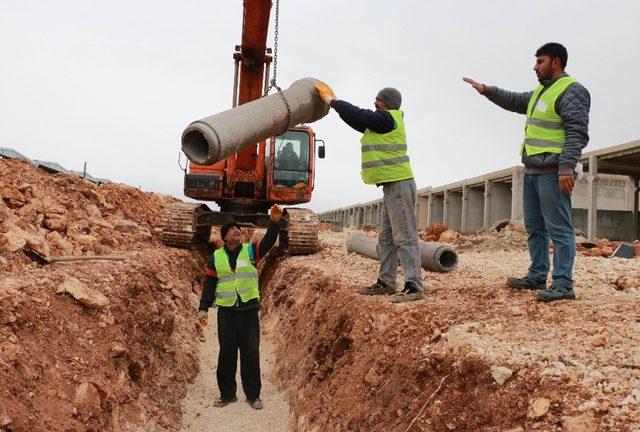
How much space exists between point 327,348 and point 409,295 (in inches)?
43.6

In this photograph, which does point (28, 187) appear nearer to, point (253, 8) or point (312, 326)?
point (253, 8)

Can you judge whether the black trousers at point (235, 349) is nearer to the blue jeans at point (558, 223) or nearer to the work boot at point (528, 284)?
the work boot at point (528, 284)

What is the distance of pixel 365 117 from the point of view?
15.4 feet

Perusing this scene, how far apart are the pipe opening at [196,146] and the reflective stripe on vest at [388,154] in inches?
59.9

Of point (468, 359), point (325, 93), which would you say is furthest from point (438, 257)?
point (468, 359)

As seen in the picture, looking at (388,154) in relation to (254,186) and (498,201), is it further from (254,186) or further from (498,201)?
(498,201)

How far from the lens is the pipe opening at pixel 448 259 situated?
23.5 ft

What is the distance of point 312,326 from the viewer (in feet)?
20.7

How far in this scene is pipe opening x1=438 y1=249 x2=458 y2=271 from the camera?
282 inches

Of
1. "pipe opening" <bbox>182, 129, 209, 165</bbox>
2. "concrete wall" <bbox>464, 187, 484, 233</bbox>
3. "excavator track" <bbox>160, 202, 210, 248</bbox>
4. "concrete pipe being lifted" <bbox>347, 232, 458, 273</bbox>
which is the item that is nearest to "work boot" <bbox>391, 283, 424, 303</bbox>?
"concrete pipe being lifted" <bbox>347, 232, 458, 273</bbox>

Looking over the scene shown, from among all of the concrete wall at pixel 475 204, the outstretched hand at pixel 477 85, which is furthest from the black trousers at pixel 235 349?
the concrete wall at pixel 475 204

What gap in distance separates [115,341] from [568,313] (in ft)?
12.7

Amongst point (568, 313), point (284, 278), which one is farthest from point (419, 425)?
point (284, 278)

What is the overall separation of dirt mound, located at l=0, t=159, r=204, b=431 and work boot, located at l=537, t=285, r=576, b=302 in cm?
361
